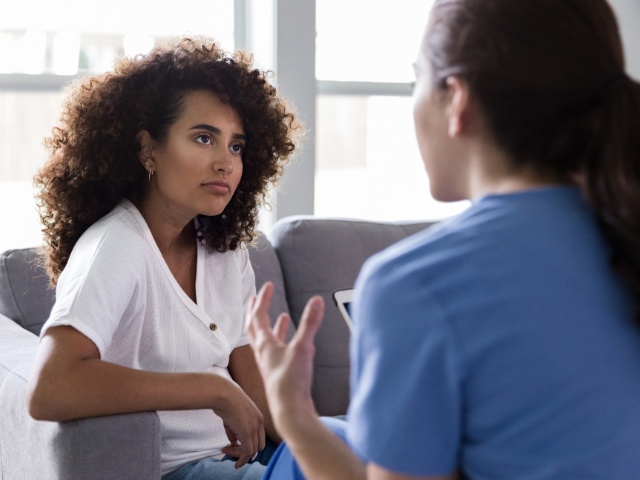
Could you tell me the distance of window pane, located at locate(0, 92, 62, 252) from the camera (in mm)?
2355

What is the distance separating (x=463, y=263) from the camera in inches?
23.3

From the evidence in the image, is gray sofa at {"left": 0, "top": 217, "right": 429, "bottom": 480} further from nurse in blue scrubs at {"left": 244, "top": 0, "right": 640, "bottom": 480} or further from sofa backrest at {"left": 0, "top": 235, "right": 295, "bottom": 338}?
nurse in blue scrubs at {"left": 244, "top": 0, "right": 640, "bottom": 480}

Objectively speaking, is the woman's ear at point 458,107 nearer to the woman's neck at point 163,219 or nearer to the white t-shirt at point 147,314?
the white t-shirt at point 147,314

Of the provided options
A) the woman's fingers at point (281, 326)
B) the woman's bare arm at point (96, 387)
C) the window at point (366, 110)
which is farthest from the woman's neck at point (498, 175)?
the window at point (366, 110)

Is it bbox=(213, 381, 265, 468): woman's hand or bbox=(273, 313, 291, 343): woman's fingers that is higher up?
bbox=(273, 313, 291, 343): woman's fingers

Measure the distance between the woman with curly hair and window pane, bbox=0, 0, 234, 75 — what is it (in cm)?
95

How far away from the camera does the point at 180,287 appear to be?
4.41 ft

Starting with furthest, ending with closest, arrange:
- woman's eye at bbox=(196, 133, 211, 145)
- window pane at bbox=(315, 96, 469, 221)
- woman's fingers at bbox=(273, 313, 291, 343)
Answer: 1. window pane at bbox=(315, 96, 469, 221)
2. woman's eye at bbox=(196, 133, 211, 145)
3. woman's fingers at bbox=(273, 313, 291, 343)

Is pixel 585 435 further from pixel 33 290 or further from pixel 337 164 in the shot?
pixel 337 164

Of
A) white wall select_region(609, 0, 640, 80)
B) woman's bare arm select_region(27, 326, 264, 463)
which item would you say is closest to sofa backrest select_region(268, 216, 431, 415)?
woman's bare arm select_region(27, 326, 264, 463)

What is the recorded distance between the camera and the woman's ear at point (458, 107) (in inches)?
26.1

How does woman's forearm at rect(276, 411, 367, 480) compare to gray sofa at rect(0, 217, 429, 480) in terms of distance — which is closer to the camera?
woman's forearm at rect(276, 411, 367, 480)

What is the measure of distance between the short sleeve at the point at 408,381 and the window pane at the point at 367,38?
8.08ft

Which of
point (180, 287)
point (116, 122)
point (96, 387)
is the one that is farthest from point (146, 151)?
point (96, 387)
